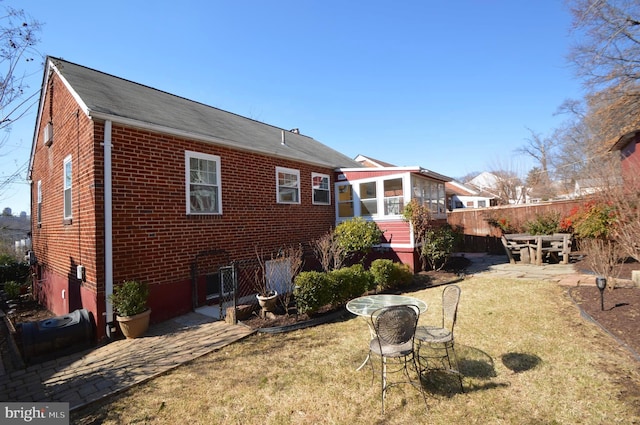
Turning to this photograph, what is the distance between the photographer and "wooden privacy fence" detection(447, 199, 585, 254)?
46.1 feet

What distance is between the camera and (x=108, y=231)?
18.7 ft

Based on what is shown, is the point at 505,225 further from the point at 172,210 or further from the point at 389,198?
the point at 172,210

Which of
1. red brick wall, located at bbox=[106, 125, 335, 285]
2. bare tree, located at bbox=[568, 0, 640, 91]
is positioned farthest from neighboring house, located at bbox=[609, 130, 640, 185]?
red brick wall, located at bbox=[106, 125, 335, 285]

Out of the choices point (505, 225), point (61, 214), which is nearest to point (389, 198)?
point (505, 225)

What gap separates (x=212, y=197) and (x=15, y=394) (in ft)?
15.8

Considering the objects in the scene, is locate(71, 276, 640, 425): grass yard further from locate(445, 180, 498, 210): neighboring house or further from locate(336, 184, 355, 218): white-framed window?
locate(445, 180, 498, 210): neighboring house

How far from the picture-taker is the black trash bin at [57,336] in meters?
4.98

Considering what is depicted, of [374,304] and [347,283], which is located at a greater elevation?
[374,304]

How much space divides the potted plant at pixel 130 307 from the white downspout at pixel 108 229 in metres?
0.13

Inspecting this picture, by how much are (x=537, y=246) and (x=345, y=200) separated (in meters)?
7.41

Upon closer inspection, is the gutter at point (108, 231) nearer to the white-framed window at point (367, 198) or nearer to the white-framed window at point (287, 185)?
the white-framed window at point (287, 185)

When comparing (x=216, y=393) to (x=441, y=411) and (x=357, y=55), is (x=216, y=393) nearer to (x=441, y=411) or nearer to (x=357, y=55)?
(x=441, y=411)

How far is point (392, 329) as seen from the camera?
3273mm

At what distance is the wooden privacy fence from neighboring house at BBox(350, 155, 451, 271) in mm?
4860
